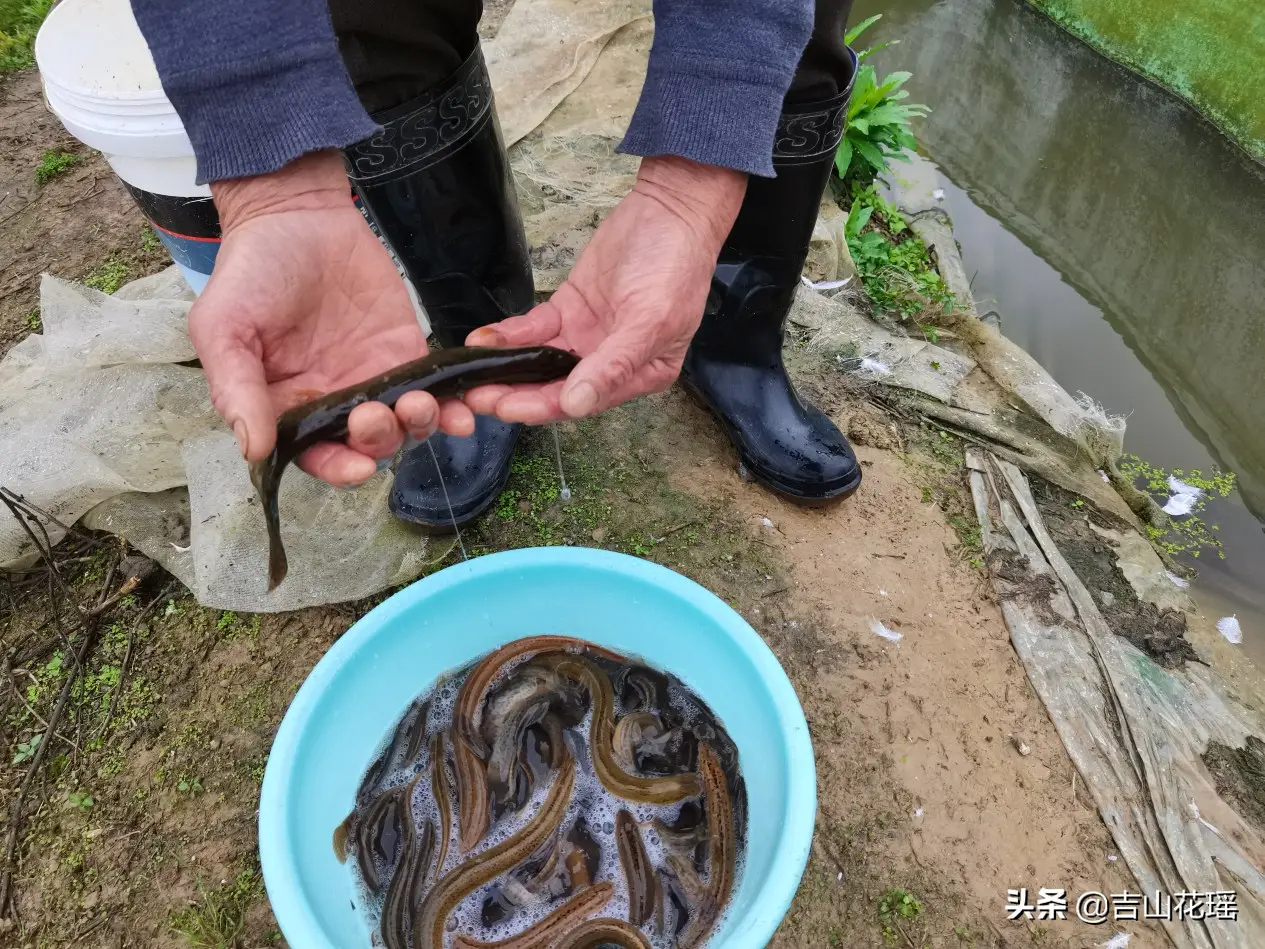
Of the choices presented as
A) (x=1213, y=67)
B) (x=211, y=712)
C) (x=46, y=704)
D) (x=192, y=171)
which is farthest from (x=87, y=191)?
(x=1213, y=67)

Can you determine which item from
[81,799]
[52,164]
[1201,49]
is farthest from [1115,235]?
[52,164]

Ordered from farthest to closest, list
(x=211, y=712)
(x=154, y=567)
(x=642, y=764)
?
(x=154, y=567)
(x=211, y=712)
(x=642, y=764)

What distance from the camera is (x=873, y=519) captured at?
307 centimetres

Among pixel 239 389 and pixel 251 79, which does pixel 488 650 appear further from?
pixel 251 79

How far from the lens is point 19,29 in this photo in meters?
5.71

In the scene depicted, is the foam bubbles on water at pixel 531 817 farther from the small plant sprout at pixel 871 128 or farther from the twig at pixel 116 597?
the small plant sprout at pixel 871 128

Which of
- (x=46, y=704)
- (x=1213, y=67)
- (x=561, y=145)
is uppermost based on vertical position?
(x=1213, y=67)

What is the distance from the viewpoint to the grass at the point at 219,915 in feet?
6.86

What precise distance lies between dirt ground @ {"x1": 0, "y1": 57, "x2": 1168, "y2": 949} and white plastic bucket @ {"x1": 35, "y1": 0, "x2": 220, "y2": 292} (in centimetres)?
128

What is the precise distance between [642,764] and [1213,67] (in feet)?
22.1

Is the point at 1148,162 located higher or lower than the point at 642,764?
higher

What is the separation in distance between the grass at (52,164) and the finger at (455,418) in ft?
14.1

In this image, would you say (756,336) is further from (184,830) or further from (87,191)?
(87,191)

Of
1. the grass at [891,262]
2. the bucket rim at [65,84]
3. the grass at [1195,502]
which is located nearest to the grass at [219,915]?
the bucket rim at [65,84]
